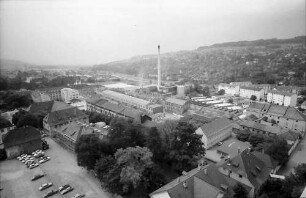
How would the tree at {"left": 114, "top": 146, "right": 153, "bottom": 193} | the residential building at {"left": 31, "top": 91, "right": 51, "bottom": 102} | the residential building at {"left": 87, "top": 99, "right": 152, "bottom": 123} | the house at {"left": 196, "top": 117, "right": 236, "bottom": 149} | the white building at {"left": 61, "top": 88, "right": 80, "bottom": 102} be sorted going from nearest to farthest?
the tree at {"left": 114, "top": 146, "right": 153, "bottom": 193}, the house at {"left": 196, "top": 117, "right": 236, "bottom": 149}, the residential building at {"left": 87, "top": 99, "right": 152, "bottom": 123}, the residential building at {"left": 31, "top": 91, "right": 51, "bottom": 102}, the white building at {"left": 61, "top": 88, "right": 80, "bottom": 102}

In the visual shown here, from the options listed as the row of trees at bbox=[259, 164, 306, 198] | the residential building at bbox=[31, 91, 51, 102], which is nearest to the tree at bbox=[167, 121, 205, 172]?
the row of trees at bbox=[259, 164, 306, 198]

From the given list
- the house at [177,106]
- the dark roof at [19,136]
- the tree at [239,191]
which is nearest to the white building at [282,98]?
the house at [177,106]

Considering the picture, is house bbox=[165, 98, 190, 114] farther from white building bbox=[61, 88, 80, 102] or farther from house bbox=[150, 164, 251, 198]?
house bbox=[150, 164, 251, 198]

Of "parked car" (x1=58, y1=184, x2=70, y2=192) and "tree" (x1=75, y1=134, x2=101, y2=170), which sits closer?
"parked car" (x1=58, y1=184, x2=70, y2=192)

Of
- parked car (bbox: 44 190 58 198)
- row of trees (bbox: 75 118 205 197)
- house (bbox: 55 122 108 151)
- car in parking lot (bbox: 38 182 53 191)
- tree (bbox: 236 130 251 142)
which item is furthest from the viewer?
tree (bbox: 236 130 251 142)

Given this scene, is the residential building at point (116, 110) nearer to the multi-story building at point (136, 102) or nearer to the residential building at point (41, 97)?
the multi-story building at point (136, 102)

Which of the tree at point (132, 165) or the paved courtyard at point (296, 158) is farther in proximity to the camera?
the paved courtyard at point (296, 158)
